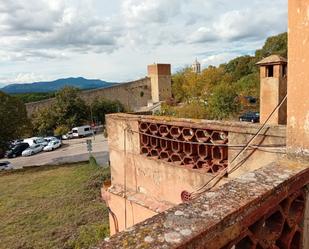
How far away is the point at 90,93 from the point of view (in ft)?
155

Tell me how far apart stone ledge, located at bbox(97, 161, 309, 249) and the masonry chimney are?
15.8 inches

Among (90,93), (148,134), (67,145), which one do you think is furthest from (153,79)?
(148,134)

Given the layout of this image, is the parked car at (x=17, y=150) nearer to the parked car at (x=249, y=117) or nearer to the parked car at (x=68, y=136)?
the parked car at (x=68, y=136)

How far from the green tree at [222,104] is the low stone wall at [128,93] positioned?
24.5 meters

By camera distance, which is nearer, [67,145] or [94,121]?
[67,145]

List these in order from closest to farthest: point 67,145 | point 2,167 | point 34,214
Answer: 1. point 34,214
2. point 2,167
3. point 67,145

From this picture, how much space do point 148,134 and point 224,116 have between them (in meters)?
20.3

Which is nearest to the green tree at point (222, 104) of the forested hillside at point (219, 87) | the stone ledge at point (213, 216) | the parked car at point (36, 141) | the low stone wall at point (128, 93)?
the forested hillside at point (219, 87)

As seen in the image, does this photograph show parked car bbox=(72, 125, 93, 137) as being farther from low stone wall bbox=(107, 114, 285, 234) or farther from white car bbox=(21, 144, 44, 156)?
low stone wall bbox=(107, 114, 285, 234)

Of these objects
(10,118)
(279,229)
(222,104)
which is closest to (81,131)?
(10,118)

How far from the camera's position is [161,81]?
179 ft

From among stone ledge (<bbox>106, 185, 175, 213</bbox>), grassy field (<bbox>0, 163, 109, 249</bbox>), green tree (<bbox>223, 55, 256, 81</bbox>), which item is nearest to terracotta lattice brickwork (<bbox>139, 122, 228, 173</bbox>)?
stone ledge (<bbox>106, 185, 175, 213</bbox>)

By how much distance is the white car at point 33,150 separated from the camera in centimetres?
3359

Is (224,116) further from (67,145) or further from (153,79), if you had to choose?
(153,79)
